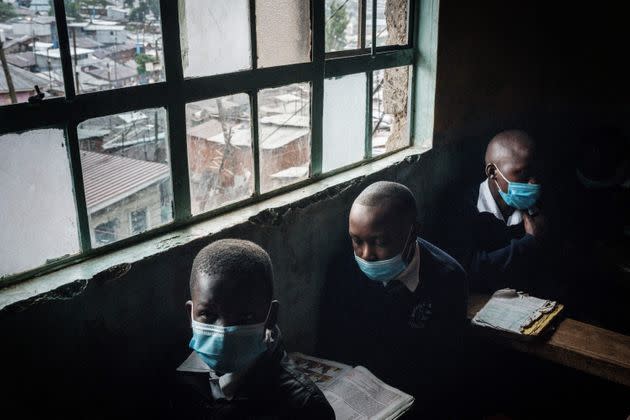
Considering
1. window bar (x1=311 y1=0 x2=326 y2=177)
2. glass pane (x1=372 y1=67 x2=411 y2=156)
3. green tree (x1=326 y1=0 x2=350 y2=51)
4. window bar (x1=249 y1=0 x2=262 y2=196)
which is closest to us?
window bar (x1=249 y1=0 x2=262 y2=196)

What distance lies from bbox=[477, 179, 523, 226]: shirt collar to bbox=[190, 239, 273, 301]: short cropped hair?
6.56ft

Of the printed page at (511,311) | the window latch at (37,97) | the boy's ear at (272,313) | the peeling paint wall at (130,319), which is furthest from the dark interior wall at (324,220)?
the printed page at (511,311)

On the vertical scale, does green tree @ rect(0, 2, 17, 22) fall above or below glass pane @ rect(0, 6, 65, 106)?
above

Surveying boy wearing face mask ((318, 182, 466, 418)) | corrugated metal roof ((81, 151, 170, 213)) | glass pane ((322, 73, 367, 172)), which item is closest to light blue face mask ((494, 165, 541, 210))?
boy wearing face mask ((318, 182, 466, 418))

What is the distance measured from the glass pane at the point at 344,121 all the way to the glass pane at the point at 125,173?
3.46 feet

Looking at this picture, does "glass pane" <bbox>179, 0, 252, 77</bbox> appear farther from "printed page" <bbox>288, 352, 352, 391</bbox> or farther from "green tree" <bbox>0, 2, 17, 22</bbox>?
"printed page" <bbox>288, 352, 352, 391</bbox>

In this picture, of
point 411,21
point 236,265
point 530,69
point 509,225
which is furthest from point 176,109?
point 530,69

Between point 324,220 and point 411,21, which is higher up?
point 411,21

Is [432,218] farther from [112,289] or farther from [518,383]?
[112,289]

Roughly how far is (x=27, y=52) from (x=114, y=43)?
300 mm

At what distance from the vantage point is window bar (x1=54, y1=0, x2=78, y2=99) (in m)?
1.82

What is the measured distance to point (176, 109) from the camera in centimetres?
222

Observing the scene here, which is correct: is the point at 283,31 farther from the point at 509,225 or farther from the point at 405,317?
the point at 509,225

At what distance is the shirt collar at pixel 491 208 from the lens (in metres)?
3.63
